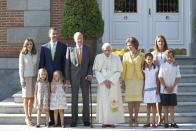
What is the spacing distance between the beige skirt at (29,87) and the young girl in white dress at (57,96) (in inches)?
18.6

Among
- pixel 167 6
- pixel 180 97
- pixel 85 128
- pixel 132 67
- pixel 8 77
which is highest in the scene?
pixel 167 6

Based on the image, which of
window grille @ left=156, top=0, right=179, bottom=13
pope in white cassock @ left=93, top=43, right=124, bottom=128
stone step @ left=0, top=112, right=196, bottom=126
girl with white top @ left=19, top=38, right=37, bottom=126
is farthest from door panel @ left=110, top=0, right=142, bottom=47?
girl with white top @ left=19, top=38, right=37, bottom=126

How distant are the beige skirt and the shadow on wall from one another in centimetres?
314

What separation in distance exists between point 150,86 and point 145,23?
4527 mm

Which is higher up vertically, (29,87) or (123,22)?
(123,22)

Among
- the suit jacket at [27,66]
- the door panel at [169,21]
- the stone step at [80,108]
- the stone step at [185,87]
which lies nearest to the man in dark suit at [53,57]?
the suit jacket at [27,66]

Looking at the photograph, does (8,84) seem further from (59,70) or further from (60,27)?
(59,70)

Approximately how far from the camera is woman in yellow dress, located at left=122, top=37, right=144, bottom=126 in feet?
33.5

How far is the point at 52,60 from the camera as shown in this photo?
10.5m

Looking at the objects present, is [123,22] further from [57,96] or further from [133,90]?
[57,96]

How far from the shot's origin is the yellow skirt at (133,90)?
10203 mm

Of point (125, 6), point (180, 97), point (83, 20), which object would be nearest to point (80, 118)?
point (180, 97)

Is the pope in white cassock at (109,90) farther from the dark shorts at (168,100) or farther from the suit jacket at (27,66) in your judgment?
the suit jacket at (27,66)

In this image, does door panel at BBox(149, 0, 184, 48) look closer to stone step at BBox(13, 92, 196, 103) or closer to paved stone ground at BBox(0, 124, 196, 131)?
stone step at BBox(13, 92, 196, 103)
